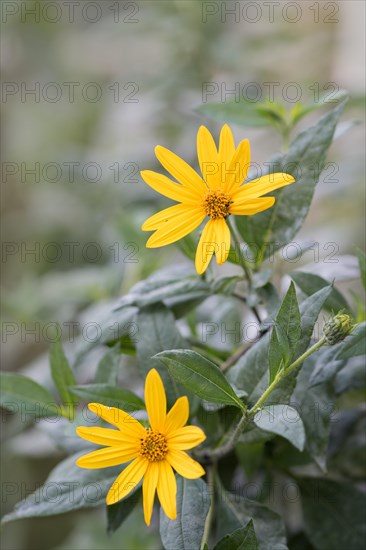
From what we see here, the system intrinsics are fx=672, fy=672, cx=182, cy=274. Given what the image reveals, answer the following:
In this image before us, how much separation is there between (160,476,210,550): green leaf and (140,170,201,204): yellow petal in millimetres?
242

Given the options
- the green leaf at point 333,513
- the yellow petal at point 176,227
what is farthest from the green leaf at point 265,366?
the green leaf at point 333,513

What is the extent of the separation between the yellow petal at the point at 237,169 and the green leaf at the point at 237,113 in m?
0.26

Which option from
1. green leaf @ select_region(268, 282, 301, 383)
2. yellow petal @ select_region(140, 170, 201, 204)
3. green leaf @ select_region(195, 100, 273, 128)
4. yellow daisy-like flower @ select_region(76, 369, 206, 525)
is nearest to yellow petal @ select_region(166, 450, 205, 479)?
yellow daisy-like flower @ select_region(76, 369, 206, 525)

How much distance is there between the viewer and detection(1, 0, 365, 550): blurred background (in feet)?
3.67

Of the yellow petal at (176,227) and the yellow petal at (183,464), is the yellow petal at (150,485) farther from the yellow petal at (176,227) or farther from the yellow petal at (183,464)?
the yellow petal at (176,227)

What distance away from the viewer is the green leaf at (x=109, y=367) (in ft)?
2.19

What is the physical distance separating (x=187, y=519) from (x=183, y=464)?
57mm

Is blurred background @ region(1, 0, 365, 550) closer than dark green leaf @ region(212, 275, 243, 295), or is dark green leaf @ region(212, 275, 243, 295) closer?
dark green leaf @ region(212, 275, 243, 295)

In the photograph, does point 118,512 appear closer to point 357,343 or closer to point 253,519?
point 253,519

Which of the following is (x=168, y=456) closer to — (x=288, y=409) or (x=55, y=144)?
(x=288, y=409)

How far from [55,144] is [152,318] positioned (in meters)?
1.32

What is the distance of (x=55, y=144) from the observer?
6.15 feet

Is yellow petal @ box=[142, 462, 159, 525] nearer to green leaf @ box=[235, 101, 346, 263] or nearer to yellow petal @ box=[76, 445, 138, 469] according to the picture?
yellow petal @ box=[76, 445, 138, 469]

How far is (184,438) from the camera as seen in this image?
53 cm
